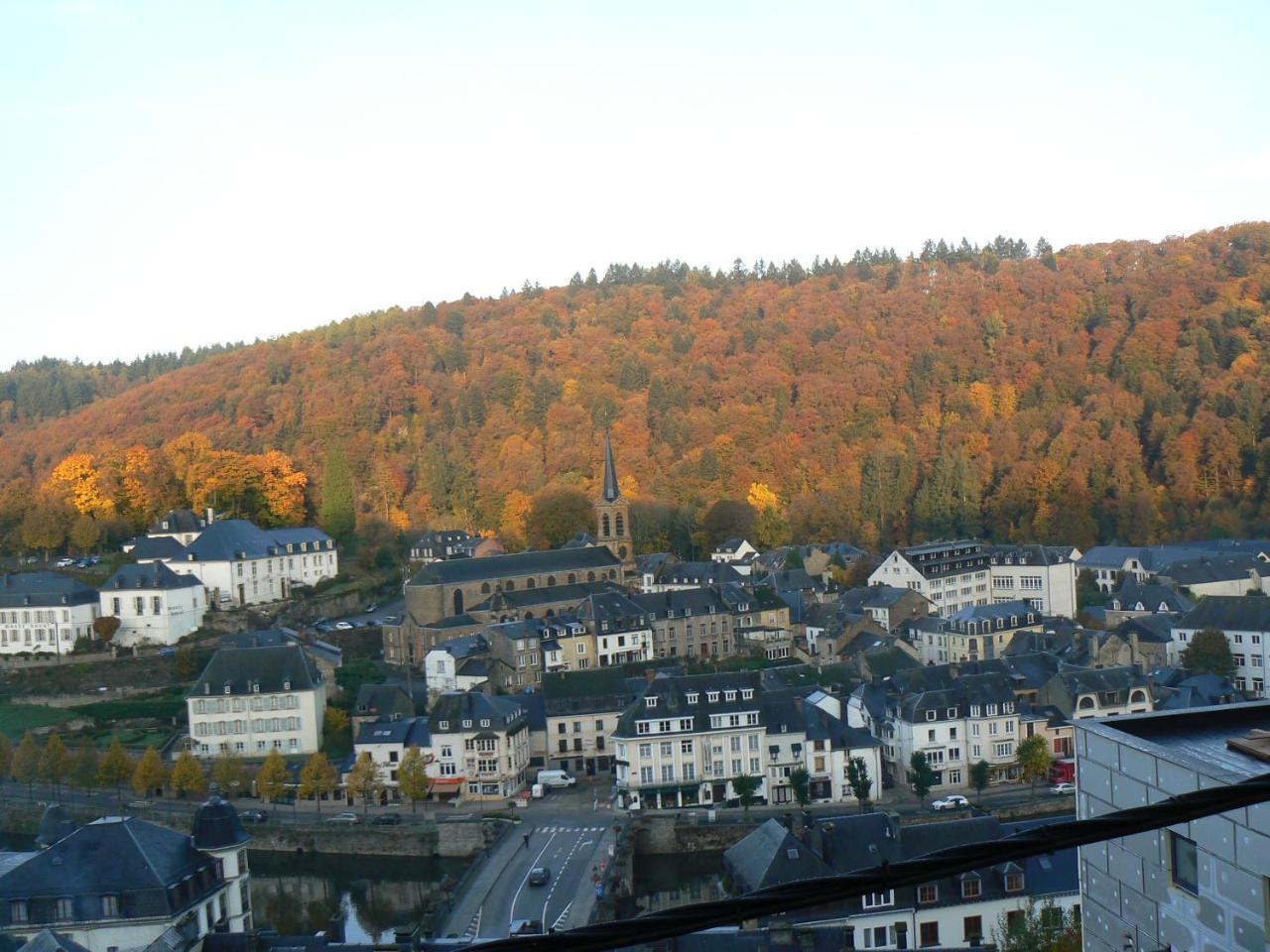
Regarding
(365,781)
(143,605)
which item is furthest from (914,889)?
(143,605)

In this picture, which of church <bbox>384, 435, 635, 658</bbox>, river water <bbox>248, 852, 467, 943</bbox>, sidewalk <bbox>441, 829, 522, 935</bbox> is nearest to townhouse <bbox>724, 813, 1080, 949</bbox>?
sidewalk <bbox>441, 829, 522, 935</bbox>

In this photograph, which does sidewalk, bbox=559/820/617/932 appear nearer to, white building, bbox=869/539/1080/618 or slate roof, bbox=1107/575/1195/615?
white building, bbox=869/539/1080/618

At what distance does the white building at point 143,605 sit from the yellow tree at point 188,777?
7571 millimetres

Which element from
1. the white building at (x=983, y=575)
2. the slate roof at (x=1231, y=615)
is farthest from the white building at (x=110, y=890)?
the white building at (x=983, y=575)

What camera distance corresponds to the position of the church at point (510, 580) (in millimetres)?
31953

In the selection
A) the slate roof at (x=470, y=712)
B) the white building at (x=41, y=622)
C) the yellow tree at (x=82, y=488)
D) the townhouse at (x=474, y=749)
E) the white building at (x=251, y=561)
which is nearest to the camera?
the townhouse at (x=474, y=749)

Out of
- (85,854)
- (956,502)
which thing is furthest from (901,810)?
(956,502)

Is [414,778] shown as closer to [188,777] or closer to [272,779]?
[272,779]

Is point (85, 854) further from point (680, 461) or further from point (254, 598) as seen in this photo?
point (680, 461)

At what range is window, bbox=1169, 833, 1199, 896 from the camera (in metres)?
6.44

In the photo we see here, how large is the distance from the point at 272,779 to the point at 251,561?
11.7m

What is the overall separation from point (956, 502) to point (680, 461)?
32.4ft

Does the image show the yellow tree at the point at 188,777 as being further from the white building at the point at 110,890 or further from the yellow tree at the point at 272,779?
the white building at the point at 110,890

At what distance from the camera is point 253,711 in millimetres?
26156
